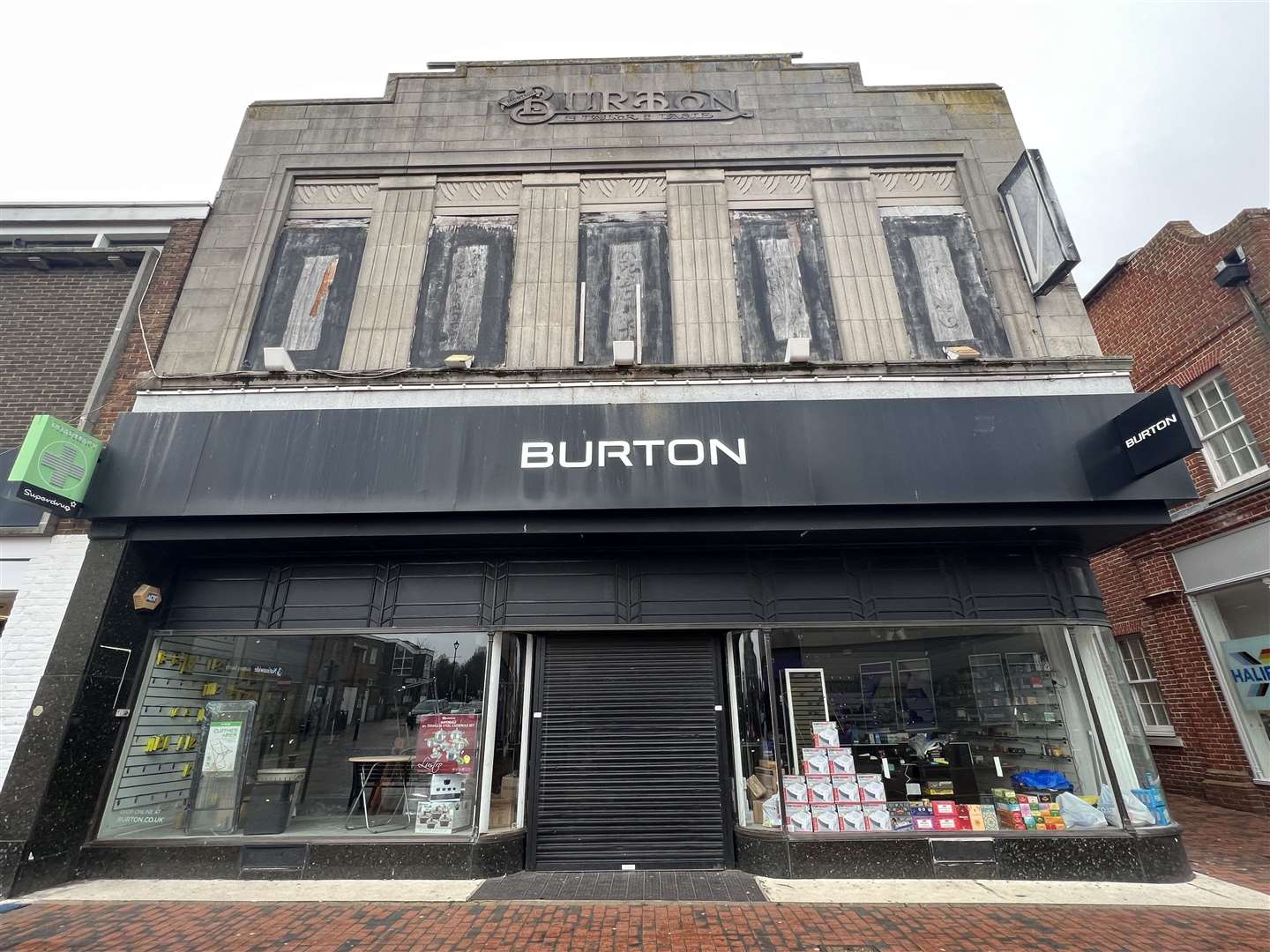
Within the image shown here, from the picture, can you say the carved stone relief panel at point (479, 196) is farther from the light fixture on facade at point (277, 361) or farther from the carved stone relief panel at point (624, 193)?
the light fixture on facade at point (277, 361)

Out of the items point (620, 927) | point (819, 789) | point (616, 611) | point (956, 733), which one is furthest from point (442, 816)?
point (956, 733)

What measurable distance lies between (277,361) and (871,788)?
29.5ft

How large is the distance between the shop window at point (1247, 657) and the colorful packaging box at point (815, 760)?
24.3 ft

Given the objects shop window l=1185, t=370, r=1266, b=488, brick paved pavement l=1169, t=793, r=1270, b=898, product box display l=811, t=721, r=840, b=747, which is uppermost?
shop window l=1185, t=370, r=1266, b=488

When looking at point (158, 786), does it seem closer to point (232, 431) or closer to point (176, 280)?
point (232, 431)

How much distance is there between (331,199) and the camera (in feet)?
31.1

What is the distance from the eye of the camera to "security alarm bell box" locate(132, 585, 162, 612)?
688cm

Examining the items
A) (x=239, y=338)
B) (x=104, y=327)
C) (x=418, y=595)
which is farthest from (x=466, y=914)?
(x=104, y=327)

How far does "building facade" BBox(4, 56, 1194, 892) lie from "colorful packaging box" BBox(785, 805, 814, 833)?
31mm

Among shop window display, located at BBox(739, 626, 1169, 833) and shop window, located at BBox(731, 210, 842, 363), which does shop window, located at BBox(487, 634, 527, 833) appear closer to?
shop window display, located at BBox(739, 626, 1169, 833)

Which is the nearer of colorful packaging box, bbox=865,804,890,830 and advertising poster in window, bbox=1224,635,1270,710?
colorful packaging box, bbox=865,804,890,830

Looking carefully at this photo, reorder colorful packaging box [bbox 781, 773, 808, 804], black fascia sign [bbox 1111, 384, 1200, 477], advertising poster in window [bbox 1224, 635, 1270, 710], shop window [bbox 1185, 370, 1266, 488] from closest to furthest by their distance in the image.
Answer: black fascia sign [bbox 1111, 384, 1200, 477] < colorful packaging box [bbox 781, 773, 808, 804] < advertising poster in window [bbox 1224, 635, 1270, 710] < shop window [bbox 1185, 370, 1266, 488]

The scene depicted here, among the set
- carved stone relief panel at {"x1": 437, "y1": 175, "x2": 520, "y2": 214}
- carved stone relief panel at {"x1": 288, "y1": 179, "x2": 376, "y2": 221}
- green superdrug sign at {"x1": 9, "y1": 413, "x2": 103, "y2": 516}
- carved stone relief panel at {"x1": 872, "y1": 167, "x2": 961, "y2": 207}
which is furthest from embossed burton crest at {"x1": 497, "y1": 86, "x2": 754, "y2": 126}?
green superdrug sign at {"x1": 9, "y1": 413, "x2": 103, "y2": 516}

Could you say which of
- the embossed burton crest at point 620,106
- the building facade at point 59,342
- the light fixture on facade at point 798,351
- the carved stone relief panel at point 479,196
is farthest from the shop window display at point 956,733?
the embossed burton crest at point 620,106
